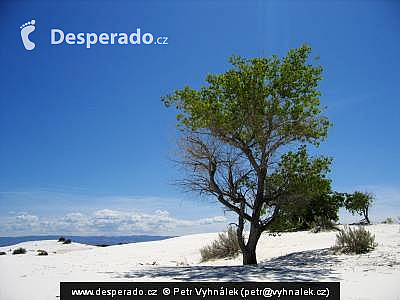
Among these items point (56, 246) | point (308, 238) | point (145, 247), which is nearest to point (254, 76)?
point (308, 238)

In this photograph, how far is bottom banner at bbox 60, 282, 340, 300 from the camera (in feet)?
26.9

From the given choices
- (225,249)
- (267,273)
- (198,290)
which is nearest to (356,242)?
(267,273)

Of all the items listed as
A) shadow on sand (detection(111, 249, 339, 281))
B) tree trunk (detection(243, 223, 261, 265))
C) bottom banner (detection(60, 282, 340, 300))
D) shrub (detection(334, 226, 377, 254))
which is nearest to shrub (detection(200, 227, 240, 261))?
tree trunk (detection(243, 223, 261, 265))

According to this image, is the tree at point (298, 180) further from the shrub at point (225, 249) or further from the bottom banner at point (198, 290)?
the bottom banner at point (198, 290)

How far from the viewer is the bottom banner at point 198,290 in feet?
26.9

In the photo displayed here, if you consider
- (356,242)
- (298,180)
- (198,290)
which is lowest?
(198,290)

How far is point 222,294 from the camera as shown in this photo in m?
8.28

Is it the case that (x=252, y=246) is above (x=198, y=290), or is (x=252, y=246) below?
above

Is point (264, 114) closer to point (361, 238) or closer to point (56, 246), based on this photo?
point (361, 238)

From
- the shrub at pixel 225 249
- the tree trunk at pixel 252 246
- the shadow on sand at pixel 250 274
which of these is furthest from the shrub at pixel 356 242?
the shrub at pixel 225 249

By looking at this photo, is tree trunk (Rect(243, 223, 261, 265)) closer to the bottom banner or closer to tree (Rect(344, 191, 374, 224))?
the bottom banner

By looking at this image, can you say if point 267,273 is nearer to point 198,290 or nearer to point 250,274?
point 250,274

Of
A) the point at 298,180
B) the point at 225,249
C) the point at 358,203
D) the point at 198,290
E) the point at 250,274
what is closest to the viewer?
the point at 198,290

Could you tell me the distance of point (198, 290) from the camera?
8.58 metres
